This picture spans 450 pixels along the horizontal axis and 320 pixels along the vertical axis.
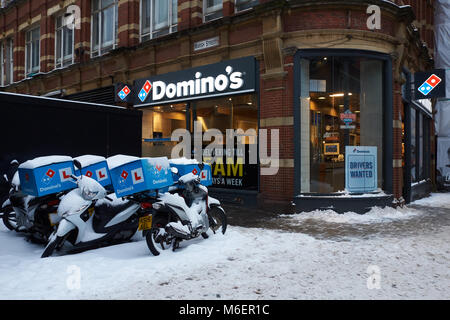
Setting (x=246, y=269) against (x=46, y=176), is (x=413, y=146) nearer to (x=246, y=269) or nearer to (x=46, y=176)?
(x=246, y=269)

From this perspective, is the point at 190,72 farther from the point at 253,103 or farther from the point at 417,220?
the point at 417,220

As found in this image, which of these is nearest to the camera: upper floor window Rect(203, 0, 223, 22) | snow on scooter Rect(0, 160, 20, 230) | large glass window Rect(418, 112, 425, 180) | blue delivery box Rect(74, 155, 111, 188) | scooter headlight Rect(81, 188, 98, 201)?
scooter headlight Rect(81, 188, 98, 201)

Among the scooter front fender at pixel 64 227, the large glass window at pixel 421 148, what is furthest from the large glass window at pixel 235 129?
the large glass window at pixel 421 148

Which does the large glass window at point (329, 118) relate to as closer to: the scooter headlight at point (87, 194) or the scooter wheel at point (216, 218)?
the scooter wheel at point (216, 218)

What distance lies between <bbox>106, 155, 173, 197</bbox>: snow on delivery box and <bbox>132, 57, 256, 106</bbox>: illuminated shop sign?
18.8 ft

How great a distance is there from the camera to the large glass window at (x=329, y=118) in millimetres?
10203

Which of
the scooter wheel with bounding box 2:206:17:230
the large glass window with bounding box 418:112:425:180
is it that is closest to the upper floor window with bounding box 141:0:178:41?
the scooter wheel with bounding box 2:206:17:230

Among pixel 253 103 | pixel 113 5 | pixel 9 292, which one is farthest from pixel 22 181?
pixel 113 5

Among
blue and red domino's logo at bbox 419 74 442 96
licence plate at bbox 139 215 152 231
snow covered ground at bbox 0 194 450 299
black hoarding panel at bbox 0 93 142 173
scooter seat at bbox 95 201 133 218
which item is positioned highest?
blue and red domino's logo at bbox 419 74 442 96

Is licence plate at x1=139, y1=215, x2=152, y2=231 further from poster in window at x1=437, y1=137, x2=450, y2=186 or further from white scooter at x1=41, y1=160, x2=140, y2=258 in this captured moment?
poster in window at x1=437, y1=137, x2=450, y2=186

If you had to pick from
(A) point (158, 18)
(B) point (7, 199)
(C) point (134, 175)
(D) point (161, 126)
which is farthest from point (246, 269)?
(A) point (158, 18)

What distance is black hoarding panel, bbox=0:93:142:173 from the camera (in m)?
8.72

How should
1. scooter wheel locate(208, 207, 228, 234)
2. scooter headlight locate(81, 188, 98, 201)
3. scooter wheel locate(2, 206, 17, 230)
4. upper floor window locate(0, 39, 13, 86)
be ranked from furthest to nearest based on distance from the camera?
upper floor window locate(0, 39, 13, 86) < scooter wheel locate(2, 206, 17, 230) < scooter wheel locate(208, 207, 228, 234) < scooter headlight locate(81, 188, 98, 201)
